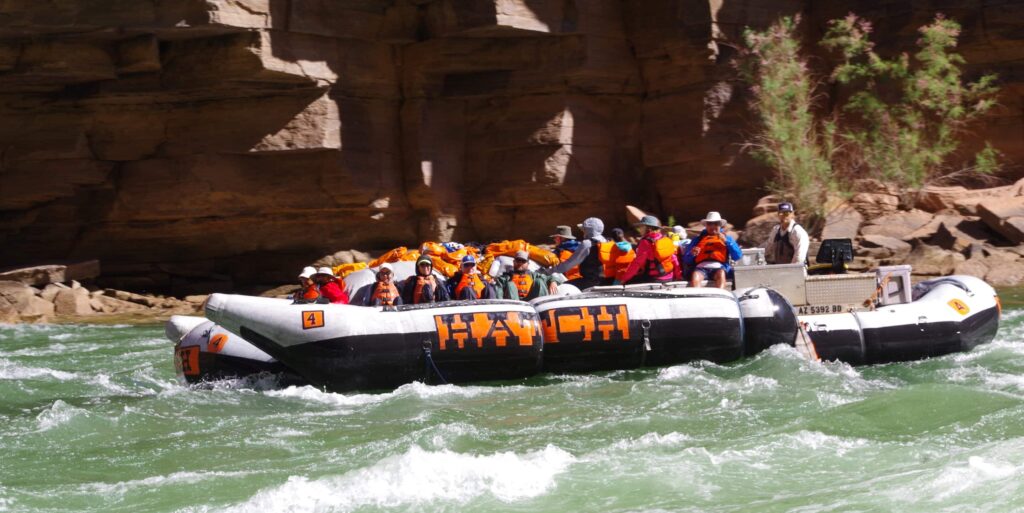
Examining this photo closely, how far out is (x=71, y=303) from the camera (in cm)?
1605

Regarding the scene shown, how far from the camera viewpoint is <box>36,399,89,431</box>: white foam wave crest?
7941mm

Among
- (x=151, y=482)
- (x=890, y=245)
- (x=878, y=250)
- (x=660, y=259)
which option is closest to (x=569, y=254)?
(x=660, y=259)

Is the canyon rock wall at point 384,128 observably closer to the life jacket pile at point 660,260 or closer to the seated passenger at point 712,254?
the life jacket pile at point 660,260

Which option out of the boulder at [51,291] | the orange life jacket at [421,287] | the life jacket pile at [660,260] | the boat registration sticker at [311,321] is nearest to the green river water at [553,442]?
the boat registration sticker at [311,321]

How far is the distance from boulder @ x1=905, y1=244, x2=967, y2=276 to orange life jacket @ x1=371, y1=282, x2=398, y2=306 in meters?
8.25

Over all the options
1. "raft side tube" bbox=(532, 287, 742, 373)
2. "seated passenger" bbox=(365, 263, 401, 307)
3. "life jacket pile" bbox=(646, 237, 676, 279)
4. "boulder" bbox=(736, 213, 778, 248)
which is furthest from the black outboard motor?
"boulder" bbox=(736, 213, 778, 248)

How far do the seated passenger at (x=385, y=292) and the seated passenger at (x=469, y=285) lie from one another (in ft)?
1.74

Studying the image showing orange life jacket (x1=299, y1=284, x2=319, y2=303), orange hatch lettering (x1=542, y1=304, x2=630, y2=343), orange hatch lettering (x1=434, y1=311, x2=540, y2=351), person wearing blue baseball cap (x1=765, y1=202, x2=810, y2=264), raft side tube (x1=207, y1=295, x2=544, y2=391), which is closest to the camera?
raft side tube (x1=207, y1=295, x2=544, y2=391)

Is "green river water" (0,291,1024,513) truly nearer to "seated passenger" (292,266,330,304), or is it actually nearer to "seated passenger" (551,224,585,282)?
"seated passenger" (292,266,330,304)

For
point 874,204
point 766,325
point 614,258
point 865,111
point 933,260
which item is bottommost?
point 766,325

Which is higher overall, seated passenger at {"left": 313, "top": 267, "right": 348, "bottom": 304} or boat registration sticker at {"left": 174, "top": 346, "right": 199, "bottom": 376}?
seated passenger at {"left": 313, "top": 267, "right": 348, "bottom": 304}

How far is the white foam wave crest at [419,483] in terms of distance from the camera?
5.94 m

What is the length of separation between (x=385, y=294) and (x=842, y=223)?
30.8 feet

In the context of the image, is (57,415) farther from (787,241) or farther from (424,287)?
(787,241)
